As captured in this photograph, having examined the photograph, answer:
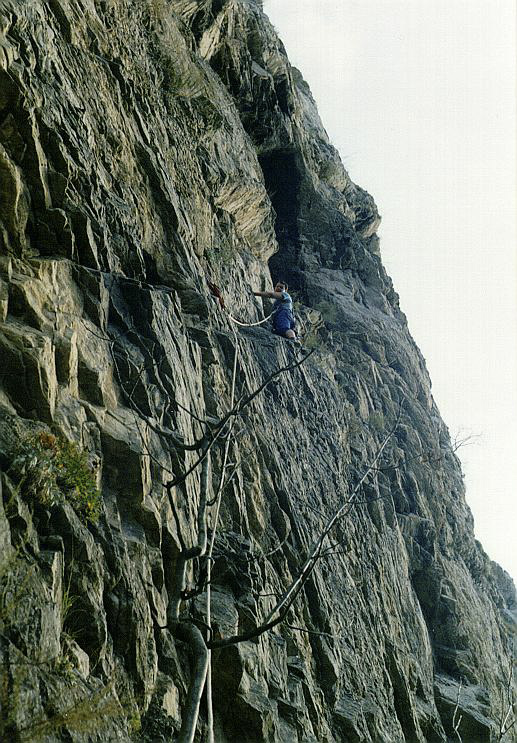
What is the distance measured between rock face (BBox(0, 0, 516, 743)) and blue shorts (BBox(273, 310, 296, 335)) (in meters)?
0.54

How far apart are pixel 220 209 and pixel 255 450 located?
6.58 metres

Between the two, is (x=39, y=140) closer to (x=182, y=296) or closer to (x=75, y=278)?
(x=75, y=278)

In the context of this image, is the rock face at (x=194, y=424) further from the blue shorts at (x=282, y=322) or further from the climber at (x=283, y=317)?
the blue shorts at (x=282, y=322)

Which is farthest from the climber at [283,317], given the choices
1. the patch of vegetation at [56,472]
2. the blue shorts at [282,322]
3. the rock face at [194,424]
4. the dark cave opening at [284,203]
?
the patch of vegetation at [56,472]

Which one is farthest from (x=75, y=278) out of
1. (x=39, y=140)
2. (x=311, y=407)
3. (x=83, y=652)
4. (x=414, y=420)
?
(x=414, y=420)

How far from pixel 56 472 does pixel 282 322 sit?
960cm

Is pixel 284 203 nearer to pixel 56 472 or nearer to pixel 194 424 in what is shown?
pixel 194 424

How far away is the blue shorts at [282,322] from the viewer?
14672 mm

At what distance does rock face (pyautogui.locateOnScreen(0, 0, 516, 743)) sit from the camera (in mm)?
5473

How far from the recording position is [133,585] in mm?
5992

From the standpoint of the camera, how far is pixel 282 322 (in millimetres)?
14711

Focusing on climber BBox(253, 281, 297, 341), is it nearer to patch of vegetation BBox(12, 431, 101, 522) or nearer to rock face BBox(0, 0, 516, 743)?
rock face BBox(0, 0, 516, 743)

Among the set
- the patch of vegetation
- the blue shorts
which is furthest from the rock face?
the blue shorts

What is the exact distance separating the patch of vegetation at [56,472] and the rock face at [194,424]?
3cm
